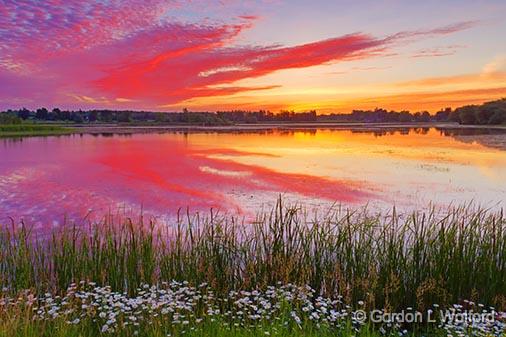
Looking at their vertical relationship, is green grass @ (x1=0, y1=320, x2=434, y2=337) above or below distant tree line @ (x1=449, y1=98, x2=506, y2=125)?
below

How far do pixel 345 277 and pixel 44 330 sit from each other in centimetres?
394

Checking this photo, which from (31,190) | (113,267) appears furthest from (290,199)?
(31,190)

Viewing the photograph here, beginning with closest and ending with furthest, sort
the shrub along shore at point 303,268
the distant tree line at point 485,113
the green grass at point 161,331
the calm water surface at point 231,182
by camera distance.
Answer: the green grass at point 161,331 → the shrub along shore at point 303,268 → the calm water surface at point 231,182 → the distant tree line at point 485,113

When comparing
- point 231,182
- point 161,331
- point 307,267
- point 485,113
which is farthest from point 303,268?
point 485,113

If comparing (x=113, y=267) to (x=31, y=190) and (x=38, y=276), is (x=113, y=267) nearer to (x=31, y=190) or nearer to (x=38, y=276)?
(x=38, y=276)

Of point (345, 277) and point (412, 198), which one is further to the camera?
point (412, 198)

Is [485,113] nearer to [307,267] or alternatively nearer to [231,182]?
[231,182]

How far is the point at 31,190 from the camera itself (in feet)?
48.9

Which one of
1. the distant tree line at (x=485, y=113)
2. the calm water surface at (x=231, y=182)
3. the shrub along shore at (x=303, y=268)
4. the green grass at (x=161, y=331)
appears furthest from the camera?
the distant tree line at (x=485, y=113)

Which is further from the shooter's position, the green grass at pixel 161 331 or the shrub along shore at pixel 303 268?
the shrub along shore at pixel 303 268

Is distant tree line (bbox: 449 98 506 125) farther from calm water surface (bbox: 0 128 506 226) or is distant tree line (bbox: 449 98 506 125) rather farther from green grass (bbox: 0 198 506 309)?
green grass (bbox: 0 198 506 309)

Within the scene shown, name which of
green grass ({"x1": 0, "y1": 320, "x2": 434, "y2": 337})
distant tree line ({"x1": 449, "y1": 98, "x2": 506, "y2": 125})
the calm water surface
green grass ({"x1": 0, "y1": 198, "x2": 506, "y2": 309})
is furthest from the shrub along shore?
distant tree line ({"x1": 449, "y1": 98, "x2": 506, "y2": 125})

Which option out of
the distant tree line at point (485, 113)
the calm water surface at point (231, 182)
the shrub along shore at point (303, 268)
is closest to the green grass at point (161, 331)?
the shrub along shore at point (303, 268)

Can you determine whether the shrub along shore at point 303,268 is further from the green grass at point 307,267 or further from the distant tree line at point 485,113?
the distant tree line at point 485,113
